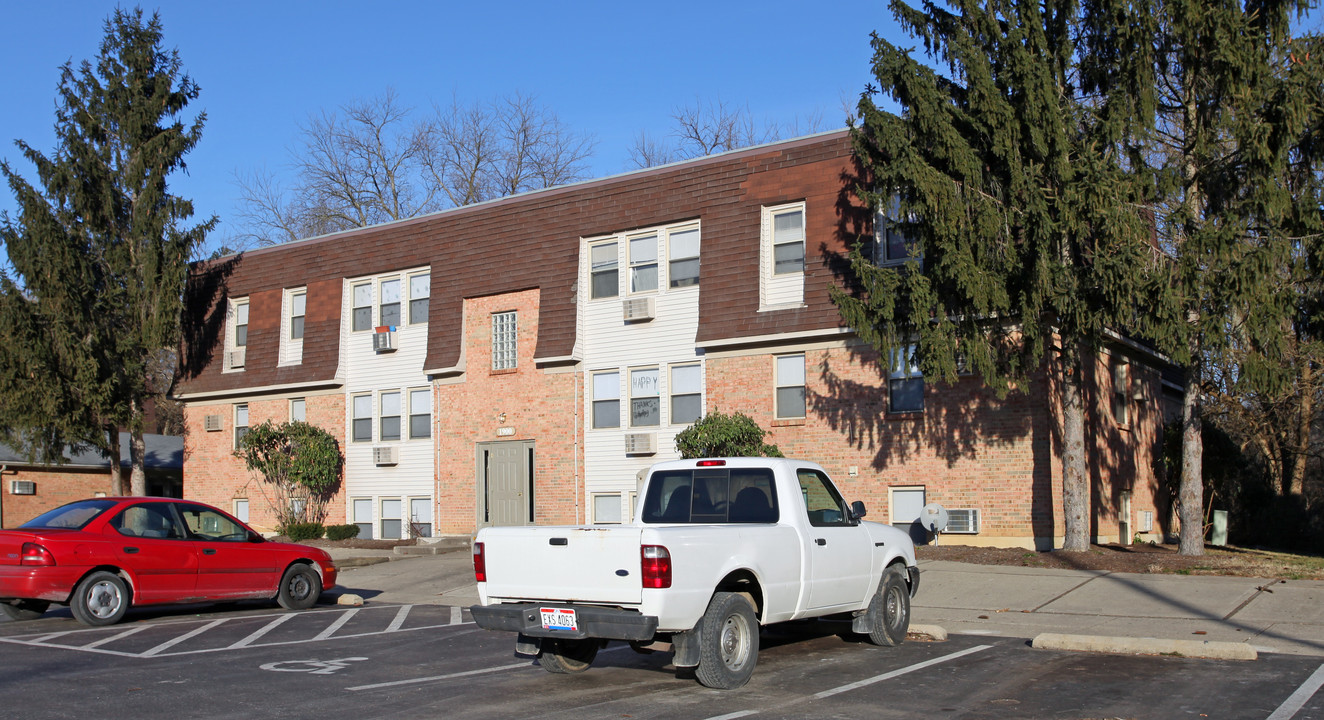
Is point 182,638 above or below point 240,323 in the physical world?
below

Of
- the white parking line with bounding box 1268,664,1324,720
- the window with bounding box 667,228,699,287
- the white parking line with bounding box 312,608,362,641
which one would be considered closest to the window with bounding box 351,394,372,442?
the window with bounding box 667,228,699,287

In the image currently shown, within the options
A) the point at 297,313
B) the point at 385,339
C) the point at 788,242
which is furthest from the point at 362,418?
the point at 788,242

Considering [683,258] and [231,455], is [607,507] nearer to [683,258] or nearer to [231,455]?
[683,258]

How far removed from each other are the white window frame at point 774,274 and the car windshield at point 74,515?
487 inches

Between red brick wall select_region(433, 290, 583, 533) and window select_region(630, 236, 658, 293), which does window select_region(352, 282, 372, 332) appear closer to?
red brick wall select_region(433, 290, 583, 533)

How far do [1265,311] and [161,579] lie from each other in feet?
49.5

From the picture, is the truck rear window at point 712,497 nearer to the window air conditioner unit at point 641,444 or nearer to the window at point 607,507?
the window air conditioner unit at point 641,444

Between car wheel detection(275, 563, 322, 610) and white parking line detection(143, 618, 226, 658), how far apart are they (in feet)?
3.89

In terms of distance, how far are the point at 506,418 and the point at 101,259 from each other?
1339cm

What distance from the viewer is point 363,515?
27.8 meters

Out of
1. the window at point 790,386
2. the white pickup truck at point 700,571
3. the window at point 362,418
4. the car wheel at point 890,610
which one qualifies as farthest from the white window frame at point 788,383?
the window at point 362,418

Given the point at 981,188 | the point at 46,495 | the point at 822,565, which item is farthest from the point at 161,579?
the point at 46,495

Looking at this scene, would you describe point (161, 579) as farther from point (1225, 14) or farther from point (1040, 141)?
point (1225, 14)

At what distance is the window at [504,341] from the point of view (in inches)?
997
